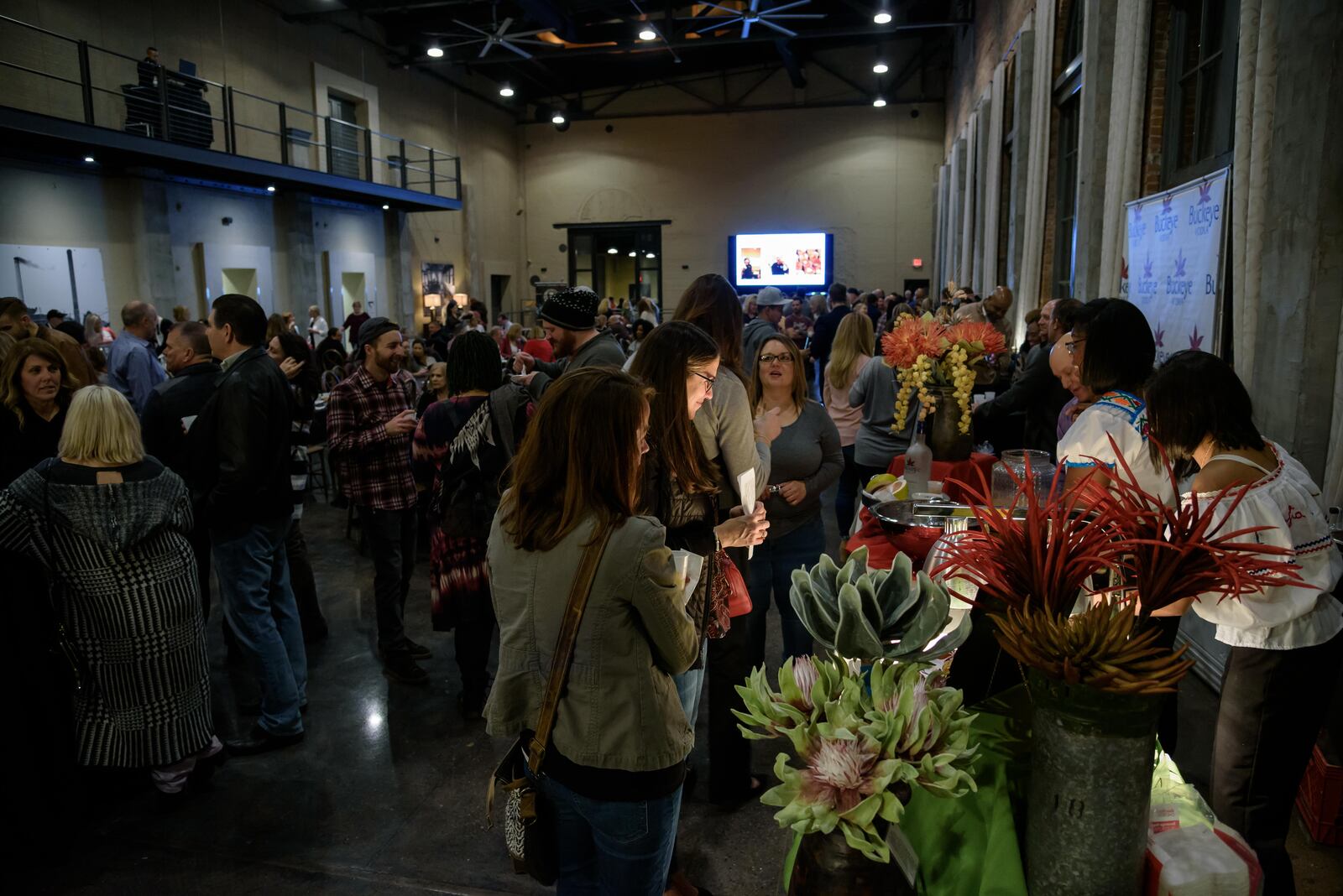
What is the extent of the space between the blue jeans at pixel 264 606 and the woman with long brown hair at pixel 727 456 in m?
1.64

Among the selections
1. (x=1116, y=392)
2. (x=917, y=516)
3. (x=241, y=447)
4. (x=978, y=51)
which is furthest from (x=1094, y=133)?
(x=978, y=51)

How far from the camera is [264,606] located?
3.16 metres

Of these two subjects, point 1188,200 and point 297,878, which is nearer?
point 297,878

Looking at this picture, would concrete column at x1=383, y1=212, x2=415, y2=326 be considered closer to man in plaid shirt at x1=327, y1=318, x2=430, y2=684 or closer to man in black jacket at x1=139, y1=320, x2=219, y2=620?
→ man in black jacket at x1=139, y1=320, x2=219, y2=620

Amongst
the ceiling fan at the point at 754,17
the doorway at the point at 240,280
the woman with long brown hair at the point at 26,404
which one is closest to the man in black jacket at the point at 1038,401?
the woman with long brown hair at the point at 26,404

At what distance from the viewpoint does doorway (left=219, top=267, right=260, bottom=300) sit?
13.3 meters

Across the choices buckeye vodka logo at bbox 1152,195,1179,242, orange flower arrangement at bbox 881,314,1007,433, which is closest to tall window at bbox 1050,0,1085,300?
buckeye vodka logo at bbox 1152,195,1179,242

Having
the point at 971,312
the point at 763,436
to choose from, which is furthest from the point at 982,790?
the point at 971,312

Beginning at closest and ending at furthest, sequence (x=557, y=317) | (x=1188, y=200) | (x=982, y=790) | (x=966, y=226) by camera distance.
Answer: (x=982, y=790)
(x=557, y=317)
(x=1188, y=200)
(x=966, y=226)

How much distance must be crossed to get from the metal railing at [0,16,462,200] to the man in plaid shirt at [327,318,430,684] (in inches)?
298

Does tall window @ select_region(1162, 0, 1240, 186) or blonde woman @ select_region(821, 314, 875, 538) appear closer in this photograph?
tall window @ select_region(1162, 0, 1240, 186)

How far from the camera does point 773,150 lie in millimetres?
19984

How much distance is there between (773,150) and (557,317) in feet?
60.7

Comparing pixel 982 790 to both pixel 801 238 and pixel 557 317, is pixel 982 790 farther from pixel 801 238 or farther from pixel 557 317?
pixel 801 238
